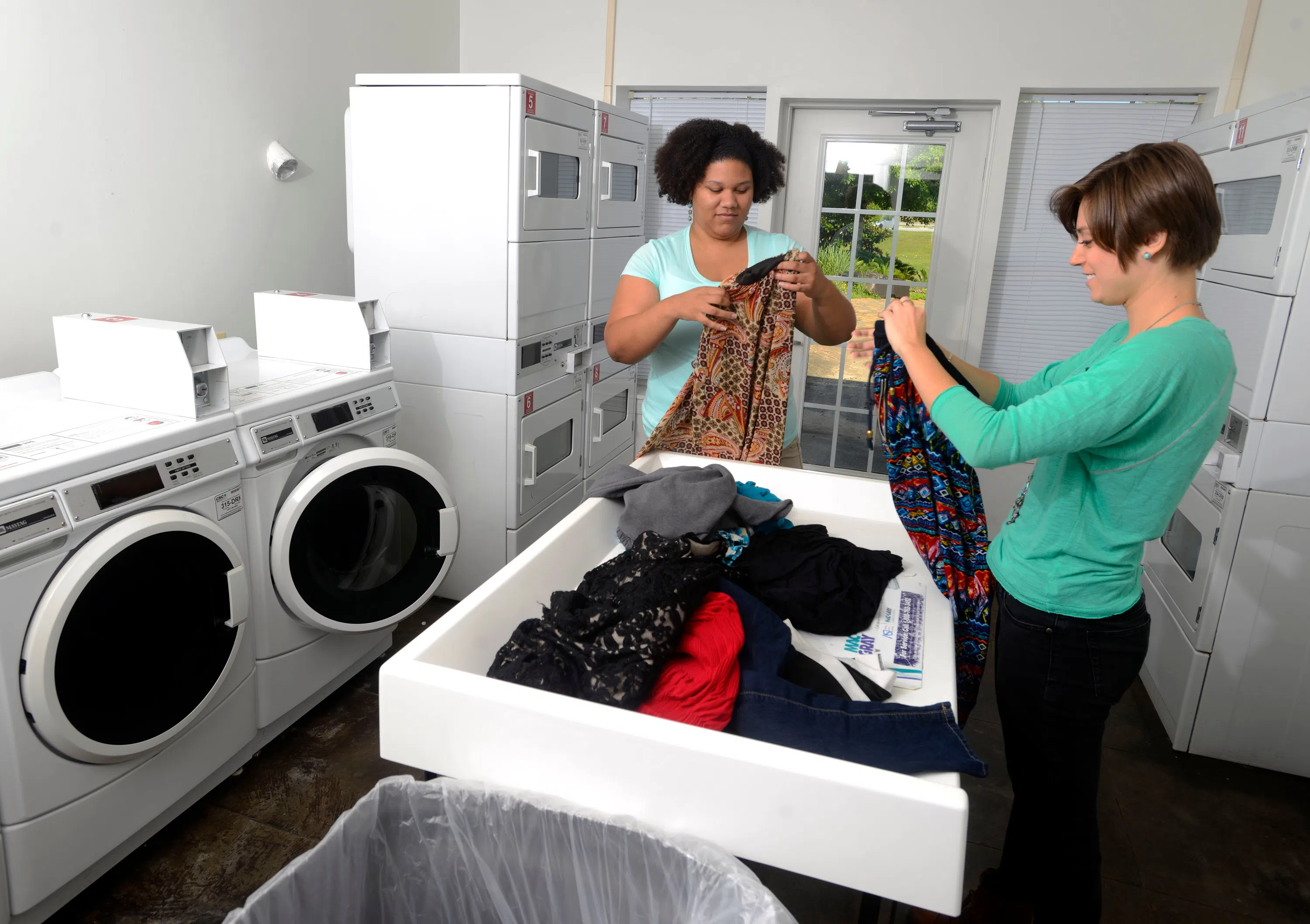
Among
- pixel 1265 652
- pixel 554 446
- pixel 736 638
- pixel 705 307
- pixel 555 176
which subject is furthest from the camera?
pixel 554 446

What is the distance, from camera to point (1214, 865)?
2125 millimetres

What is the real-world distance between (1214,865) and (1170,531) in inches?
40.4

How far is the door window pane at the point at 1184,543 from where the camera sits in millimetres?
2539

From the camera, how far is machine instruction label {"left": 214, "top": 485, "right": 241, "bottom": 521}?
1.97m

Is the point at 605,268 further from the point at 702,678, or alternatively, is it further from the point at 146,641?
the point at 702,678

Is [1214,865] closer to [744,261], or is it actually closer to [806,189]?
[744,261]

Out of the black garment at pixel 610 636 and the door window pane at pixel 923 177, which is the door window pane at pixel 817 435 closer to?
the door window pane at pixel 923 177

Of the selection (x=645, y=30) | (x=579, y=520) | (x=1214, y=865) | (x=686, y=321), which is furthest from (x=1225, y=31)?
(x=579, y=520)

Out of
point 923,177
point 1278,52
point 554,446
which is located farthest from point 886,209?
point 554,446

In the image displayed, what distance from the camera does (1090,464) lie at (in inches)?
50.6

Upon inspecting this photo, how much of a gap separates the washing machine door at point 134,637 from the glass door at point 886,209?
2.78 m

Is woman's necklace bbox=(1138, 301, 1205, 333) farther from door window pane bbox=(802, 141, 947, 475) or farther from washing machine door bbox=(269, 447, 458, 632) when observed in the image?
door window pane bbox=(802, 141, 947, 475)

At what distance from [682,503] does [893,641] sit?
420mm

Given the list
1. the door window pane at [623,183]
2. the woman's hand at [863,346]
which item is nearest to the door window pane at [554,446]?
the door window pane at [623,183]
